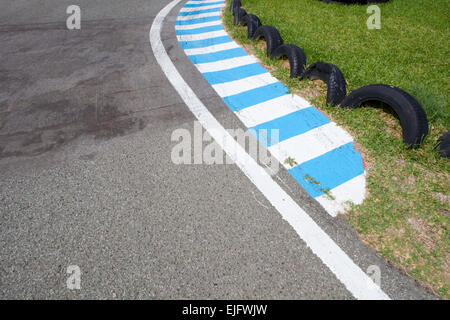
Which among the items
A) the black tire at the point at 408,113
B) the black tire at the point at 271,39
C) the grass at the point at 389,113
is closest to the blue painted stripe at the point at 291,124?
the grass at the point at 389,113

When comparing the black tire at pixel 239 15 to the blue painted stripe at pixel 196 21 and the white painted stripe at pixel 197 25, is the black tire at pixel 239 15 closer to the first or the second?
the white painted stripe at pixel 197 25

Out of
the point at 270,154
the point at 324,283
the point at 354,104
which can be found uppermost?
the point at 354,104

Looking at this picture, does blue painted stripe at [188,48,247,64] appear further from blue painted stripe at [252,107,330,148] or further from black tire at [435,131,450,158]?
black tire at [435,131,450,158]

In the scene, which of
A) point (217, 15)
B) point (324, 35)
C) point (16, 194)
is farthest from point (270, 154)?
point (217, 15)

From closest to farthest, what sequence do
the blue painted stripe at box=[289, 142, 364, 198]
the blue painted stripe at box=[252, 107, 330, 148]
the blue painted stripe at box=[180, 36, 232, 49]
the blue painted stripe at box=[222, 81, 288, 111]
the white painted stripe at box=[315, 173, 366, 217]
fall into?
the white painted stripe at box=[315, 173, 366, 217] → the blue painted stripe at box=[289, 142, 364, 198] → the blue painted stripe at box=[252, 107, 330, 148] → the blue painted stripe at box=[222, 81, 288, 111] → the blue painted stripe at box=[180, 36, 232, 49]

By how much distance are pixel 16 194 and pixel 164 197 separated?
1765mm

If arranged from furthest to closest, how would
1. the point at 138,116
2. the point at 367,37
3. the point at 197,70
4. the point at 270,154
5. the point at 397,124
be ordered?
the point at 367,37, the point at 197,70, the point at 138,116, the point at 397,124, the point at 270,154

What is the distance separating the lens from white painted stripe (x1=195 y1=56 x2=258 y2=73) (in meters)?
5.39

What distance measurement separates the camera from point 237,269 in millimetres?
2215

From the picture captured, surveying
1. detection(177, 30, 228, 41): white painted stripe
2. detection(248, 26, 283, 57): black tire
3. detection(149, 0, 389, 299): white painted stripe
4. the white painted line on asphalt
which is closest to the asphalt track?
detection(149, 0, 389, 299): white painted stripe

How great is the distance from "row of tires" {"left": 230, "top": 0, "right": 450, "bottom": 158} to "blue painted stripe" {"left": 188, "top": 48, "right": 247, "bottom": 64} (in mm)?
685

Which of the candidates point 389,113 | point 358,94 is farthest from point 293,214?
point 389,113
